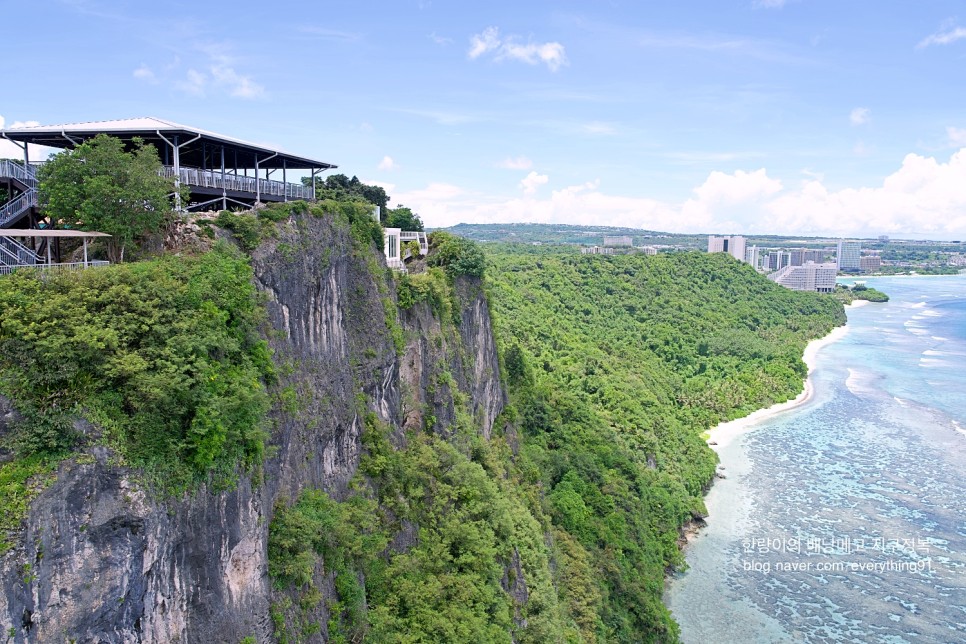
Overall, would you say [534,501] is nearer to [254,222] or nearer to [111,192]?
[254,222]

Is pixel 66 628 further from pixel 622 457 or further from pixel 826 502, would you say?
pixel 826 502

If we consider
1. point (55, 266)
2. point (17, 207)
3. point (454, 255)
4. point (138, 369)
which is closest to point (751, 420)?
point (454, 255)

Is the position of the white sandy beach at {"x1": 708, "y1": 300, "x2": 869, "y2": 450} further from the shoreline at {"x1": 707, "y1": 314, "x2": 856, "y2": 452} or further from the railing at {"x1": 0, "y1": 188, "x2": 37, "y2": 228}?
the railing at {"x1": 0, "y1": 188, "x2": 37, "y2": 228}

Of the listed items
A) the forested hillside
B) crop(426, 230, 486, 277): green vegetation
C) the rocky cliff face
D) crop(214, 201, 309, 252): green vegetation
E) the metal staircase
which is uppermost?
the metal staircase

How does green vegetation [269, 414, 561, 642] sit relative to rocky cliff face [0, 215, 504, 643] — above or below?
below

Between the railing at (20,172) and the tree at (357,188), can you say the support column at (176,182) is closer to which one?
the railing at (20,172)

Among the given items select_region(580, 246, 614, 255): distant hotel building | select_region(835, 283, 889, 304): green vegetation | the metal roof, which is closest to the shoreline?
select_region(580, 246, 614, 255): distant hotel building

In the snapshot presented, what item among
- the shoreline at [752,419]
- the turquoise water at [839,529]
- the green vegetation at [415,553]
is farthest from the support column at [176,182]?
the shoreline at [752,419]
